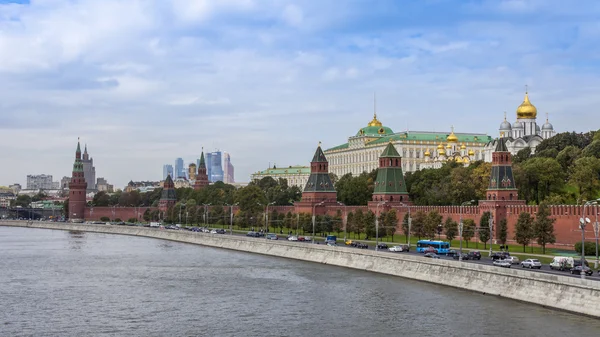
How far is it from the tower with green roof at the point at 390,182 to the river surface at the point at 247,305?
3060cm

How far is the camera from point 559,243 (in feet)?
225

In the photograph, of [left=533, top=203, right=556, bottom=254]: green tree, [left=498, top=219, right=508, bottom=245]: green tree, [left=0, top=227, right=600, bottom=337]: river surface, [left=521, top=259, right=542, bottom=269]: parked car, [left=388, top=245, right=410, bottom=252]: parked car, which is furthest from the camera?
[left=498, top=219, right=508, bottom=245]: green tree

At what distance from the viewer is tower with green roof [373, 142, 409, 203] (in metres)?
98.3

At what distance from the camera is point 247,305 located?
45250mm

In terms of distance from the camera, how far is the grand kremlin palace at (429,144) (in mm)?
140250

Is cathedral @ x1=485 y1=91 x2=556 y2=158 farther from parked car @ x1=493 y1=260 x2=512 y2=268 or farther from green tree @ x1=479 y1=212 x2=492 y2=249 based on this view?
parked car @ x1=493 y1=260 x2=512 y2=268

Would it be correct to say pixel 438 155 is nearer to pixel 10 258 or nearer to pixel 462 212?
pixel 462 212

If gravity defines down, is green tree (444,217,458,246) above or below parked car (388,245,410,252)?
above

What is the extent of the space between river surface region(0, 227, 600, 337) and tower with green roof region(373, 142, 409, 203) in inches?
1205

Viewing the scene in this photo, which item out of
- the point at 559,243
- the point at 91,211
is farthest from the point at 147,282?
the point at 91,211

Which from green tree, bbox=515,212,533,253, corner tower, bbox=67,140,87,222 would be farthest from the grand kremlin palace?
green tree, bbox=515,212,533,253

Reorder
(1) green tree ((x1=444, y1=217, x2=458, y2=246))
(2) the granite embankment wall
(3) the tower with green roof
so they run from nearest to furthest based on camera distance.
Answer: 1. (2) the granite embankment wall
2. (1) green tree ((x1=444, y1=217, x2=458, y2=246))
3. (3) the tower with green roof

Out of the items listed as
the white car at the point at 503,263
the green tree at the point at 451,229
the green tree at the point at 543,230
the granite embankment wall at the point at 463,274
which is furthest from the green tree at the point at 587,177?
the white car at the point at 503,263

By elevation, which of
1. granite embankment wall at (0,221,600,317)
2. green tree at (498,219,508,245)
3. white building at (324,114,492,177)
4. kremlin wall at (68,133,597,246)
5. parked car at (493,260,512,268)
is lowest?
granite embankment wall at (0,221,600,317)
